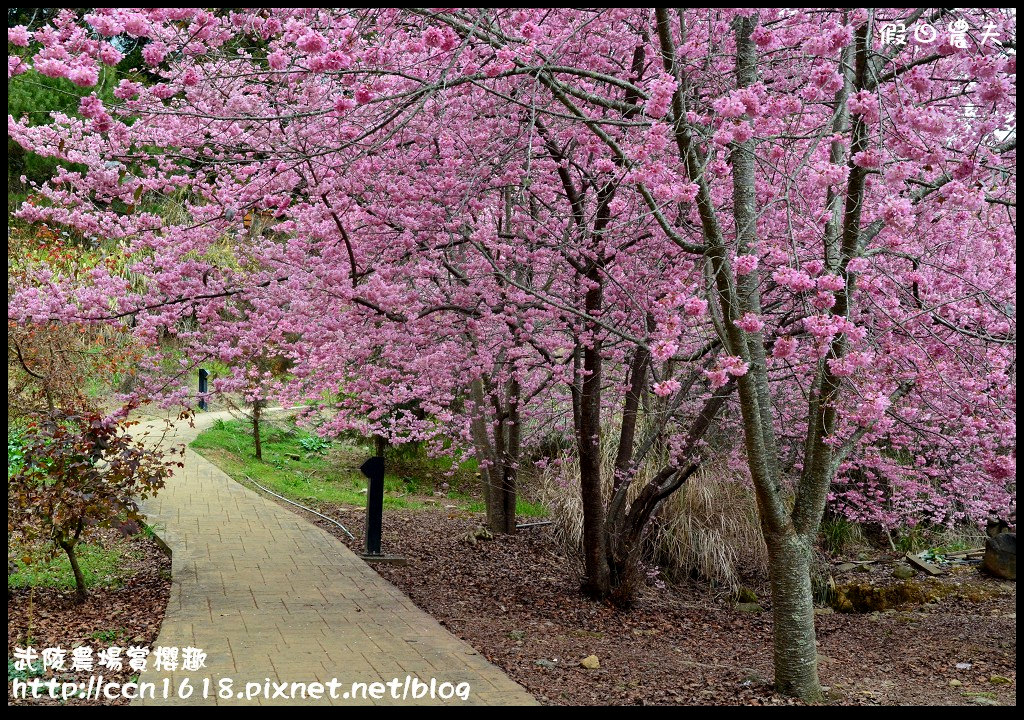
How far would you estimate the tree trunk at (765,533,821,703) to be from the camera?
4.99m

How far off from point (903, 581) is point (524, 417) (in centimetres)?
480

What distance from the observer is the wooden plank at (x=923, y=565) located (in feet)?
34.0

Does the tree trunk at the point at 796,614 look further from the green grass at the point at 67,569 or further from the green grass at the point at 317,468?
the green grass at the point at 317,468

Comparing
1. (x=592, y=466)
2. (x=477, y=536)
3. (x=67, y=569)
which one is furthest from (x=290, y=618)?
(x=477, y=536)

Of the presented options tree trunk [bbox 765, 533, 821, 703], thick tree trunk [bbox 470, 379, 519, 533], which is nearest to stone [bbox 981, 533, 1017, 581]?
thick tree trunk [bbox 470, 379, 519, 533]

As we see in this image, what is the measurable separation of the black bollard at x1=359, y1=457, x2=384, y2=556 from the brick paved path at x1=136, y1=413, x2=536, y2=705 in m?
0.25

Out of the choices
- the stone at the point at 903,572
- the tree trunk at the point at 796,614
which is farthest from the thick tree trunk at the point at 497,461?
the stone at the point at 903,572

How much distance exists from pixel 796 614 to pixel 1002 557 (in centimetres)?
688

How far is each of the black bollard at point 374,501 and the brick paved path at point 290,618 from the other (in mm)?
247

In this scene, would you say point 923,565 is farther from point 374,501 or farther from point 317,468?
point 317,468

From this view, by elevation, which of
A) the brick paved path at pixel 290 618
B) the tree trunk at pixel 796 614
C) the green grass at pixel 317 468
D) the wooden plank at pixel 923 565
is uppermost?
the tree trunk at pixel 796 614

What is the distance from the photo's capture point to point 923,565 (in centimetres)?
1048

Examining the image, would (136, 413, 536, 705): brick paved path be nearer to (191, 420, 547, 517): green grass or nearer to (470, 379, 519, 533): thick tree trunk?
(470, 379, 519, 533): thick tree trunk

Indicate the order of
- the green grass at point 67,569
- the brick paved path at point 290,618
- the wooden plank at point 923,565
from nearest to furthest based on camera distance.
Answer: the brick paved path at point 290,618
the green grass at point 67,569
the wooden plank at point 923,565
